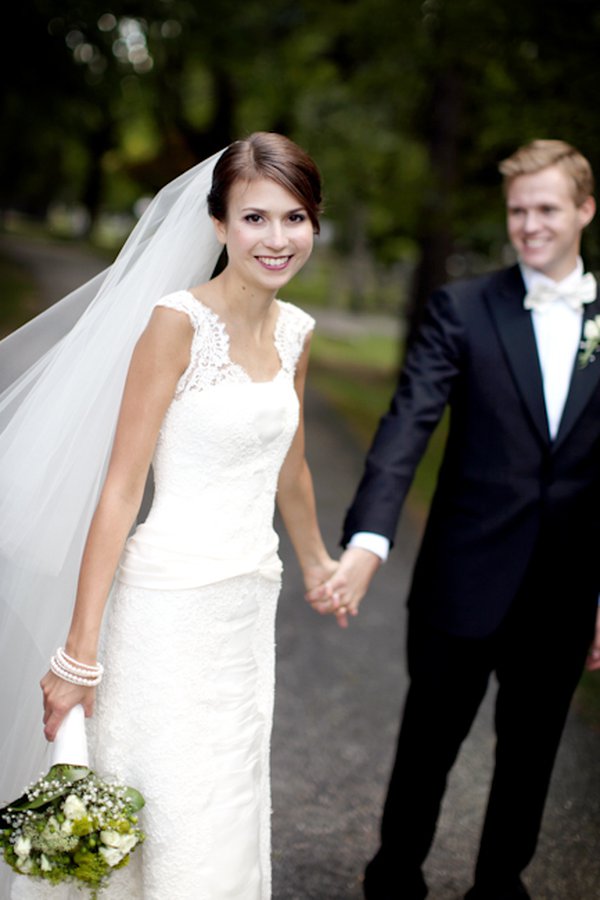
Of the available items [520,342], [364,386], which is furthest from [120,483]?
[364,386]

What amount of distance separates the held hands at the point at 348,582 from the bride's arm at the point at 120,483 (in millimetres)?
818

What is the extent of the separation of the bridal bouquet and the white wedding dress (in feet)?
0.67

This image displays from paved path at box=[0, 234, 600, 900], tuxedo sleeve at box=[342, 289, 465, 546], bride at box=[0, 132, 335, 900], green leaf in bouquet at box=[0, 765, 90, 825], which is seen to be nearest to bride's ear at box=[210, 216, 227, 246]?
bride at box=[0, 132, 335, 900]

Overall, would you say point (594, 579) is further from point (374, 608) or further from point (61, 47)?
point (61, 47)

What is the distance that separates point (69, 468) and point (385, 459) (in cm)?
101

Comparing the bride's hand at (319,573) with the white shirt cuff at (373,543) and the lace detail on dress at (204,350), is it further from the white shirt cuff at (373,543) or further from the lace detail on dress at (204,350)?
the lace detail on dress at (204,350)

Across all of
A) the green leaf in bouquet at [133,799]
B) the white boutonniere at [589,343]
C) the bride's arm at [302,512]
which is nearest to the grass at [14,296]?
the bride's arm at [302,512]

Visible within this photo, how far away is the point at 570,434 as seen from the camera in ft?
10.1

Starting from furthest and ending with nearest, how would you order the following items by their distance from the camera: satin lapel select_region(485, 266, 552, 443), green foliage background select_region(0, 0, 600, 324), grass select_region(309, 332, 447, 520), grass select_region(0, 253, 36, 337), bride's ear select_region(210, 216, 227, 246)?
grass select_region(0, 253, 36, 337)
grass select_region(309, 332, 447, 520)
green foliage background select_region(0, 0, 600, 324)
satin lapel select_region(485, 266, 552, 443)
bride's ear select_region(210, 216, 227, 246)

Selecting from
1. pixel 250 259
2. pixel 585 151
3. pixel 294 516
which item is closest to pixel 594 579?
pixel 294 516

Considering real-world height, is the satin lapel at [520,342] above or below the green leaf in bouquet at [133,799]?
above

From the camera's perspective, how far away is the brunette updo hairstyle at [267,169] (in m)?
2.56

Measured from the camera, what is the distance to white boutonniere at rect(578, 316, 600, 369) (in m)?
3.12

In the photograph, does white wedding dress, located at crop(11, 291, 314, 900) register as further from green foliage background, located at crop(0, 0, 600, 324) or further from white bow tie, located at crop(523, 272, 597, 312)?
green foliage background, located at crop(0, 0, 600, 324)
